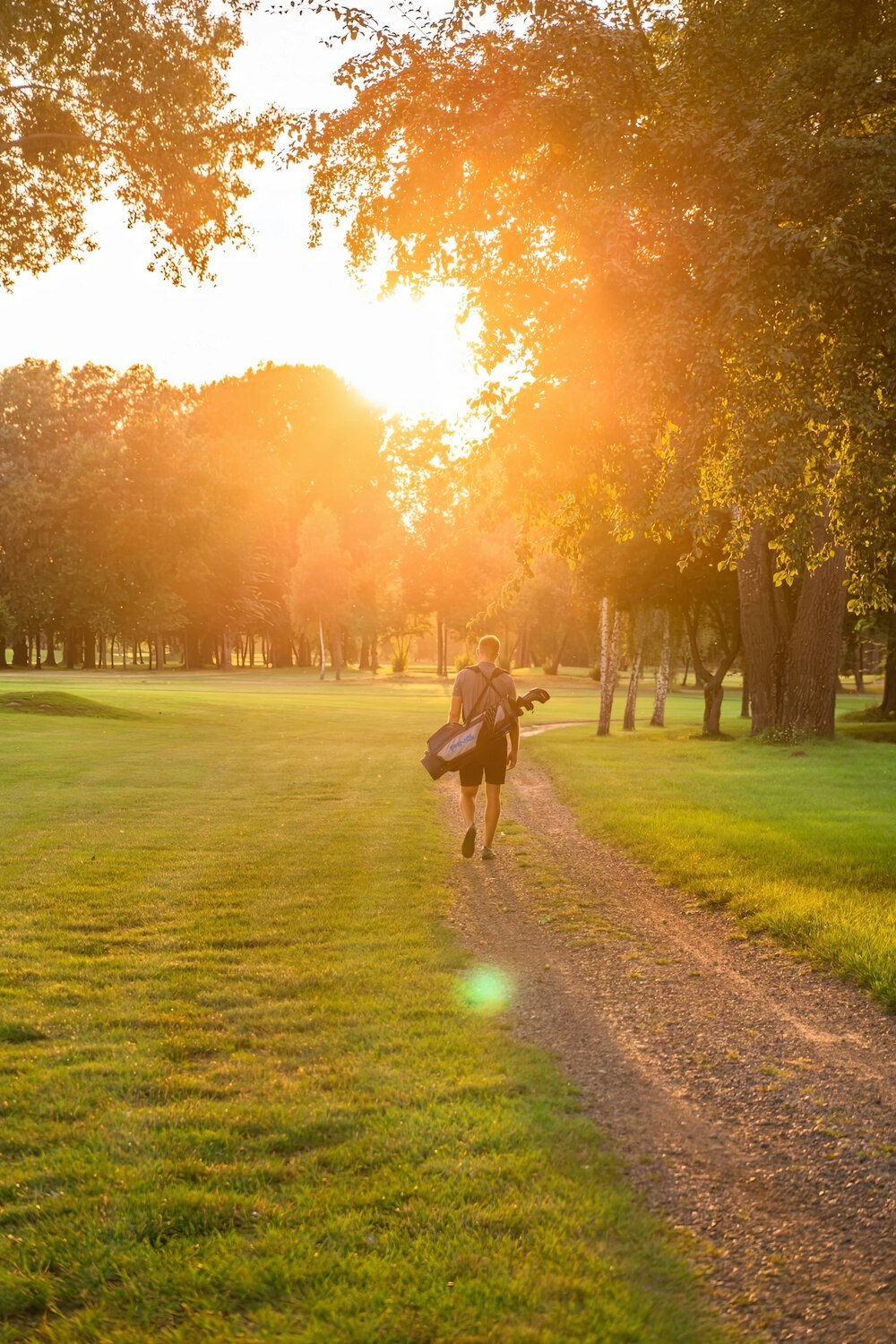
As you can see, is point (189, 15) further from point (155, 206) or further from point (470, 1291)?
point (470, 1291)

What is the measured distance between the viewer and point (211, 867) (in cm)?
1052

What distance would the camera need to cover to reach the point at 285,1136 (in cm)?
439

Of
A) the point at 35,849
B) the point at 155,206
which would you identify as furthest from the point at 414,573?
the point at 35,849

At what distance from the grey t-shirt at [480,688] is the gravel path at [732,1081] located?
205 cm

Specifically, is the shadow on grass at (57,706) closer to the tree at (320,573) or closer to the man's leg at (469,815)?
the man's leg at (469,815)

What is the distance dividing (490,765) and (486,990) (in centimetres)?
431

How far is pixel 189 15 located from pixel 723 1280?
16.8 meters

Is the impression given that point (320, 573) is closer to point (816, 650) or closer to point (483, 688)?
point (816, 650)

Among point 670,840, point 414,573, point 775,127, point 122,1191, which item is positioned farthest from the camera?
point 414,573

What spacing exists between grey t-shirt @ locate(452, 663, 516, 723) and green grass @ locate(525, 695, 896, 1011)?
8.36 feet

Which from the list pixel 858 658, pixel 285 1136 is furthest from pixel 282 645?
pixel 285 1136

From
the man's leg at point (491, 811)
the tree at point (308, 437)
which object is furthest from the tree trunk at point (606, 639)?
the tree at point (308, 437)

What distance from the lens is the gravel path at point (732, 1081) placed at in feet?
11.6

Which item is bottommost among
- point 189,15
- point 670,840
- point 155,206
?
point 670,840
